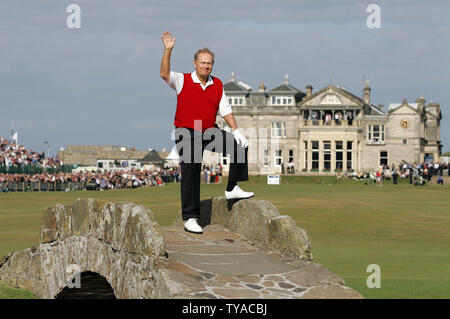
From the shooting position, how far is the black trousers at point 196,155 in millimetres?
11203

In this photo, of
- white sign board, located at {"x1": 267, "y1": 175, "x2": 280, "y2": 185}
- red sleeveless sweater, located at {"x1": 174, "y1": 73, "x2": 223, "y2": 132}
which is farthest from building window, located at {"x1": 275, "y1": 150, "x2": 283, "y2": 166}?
red sleeveless sweater, located at {"x1": 174, "y1": 73, "x2": 223, "y2": 132}

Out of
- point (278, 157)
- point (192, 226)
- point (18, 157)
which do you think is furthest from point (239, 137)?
point (278, 157)

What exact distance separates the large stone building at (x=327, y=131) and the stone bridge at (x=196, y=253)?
238ft

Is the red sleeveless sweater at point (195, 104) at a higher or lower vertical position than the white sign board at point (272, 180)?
higher

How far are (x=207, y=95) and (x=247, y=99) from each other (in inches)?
3309

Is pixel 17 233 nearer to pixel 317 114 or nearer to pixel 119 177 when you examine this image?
pixel 119 177

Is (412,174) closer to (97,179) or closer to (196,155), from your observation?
(97,179)

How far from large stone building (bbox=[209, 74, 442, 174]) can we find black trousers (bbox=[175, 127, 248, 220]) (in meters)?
74.1

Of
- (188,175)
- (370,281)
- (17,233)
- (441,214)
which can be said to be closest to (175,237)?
(188,175)

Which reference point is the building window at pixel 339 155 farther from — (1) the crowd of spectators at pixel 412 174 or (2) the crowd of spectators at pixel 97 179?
(2) the crowd of spectators at pixel 97 179

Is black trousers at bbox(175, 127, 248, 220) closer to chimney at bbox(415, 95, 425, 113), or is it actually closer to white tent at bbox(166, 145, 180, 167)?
white tent at bbox(166, 145, 180, 167)

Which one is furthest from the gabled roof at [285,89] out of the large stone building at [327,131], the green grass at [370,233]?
the green grass at [370,233]

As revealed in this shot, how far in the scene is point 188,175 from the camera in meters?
11.3

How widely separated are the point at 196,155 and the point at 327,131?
260ft
